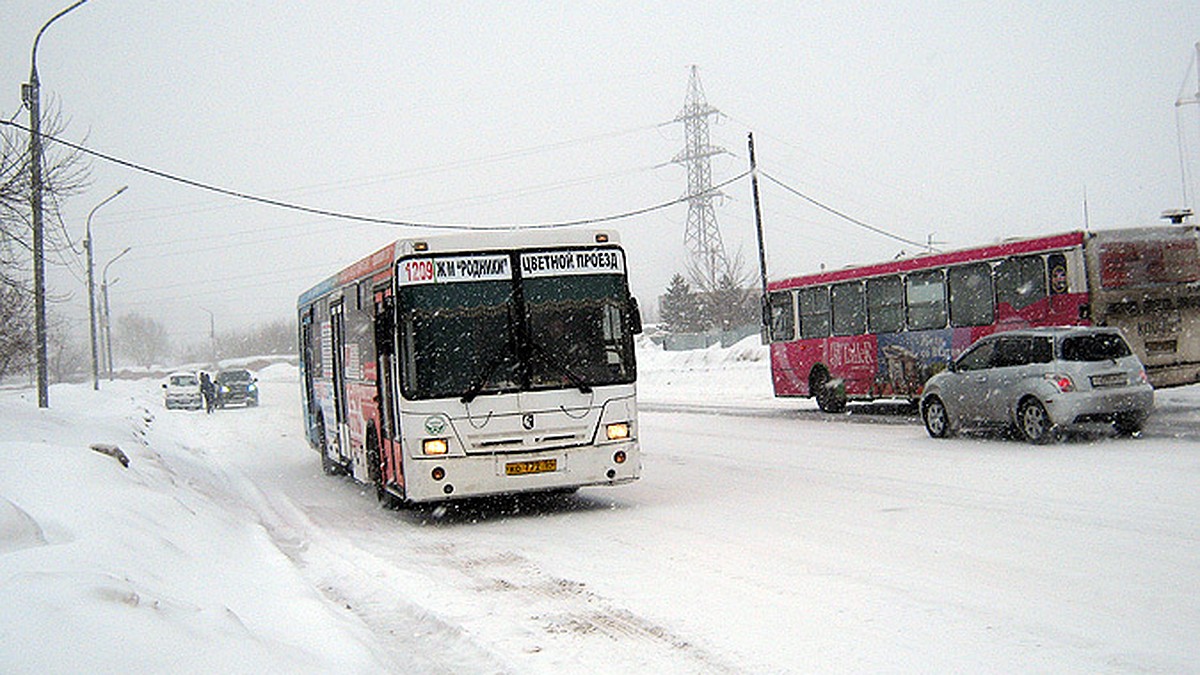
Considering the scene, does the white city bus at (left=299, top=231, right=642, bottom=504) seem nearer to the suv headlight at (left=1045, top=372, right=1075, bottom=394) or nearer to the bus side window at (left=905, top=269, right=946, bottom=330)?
the suv headlight at (left=1045, top=372, right=1075, bottom=394)

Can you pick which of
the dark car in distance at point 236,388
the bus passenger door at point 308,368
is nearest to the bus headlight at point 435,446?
the bus passenger door at point 308,368

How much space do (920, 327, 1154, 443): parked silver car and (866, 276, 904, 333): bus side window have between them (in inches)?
239

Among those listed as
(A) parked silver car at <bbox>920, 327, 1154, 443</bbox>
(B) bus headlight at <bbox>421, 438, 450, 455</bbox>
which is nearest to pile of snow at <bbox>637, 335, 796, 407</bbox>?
(A) parked silver car at <bbox>920, 327, 1154, 443</bbox>

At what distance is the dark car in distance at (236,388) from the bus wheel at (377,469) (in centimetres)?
3537

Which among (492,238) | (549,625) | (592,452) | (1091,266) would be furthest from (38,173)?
(1091,266)

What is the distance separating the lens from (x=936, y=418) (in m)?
18.2

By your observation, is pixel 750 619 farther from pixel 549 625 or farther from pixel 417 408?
pixel 417 408

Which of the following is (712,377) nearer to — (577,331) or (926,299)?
(926,299)

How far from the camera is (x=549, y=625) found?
284 inches

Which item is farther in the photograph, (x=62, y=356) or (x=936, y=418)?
(x=62, y=356)

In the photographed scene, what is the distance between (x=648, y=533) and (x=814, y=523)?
160cm

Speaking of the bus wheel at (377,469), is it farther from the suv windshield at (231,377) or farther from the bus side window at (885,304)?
the suv windshield at (231,377)

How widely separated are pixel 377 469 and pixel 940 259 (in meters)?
13.6

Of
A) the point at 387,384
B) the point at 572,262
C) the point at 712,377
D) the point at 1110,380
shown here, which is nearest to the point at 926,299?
the point at 1110,380
